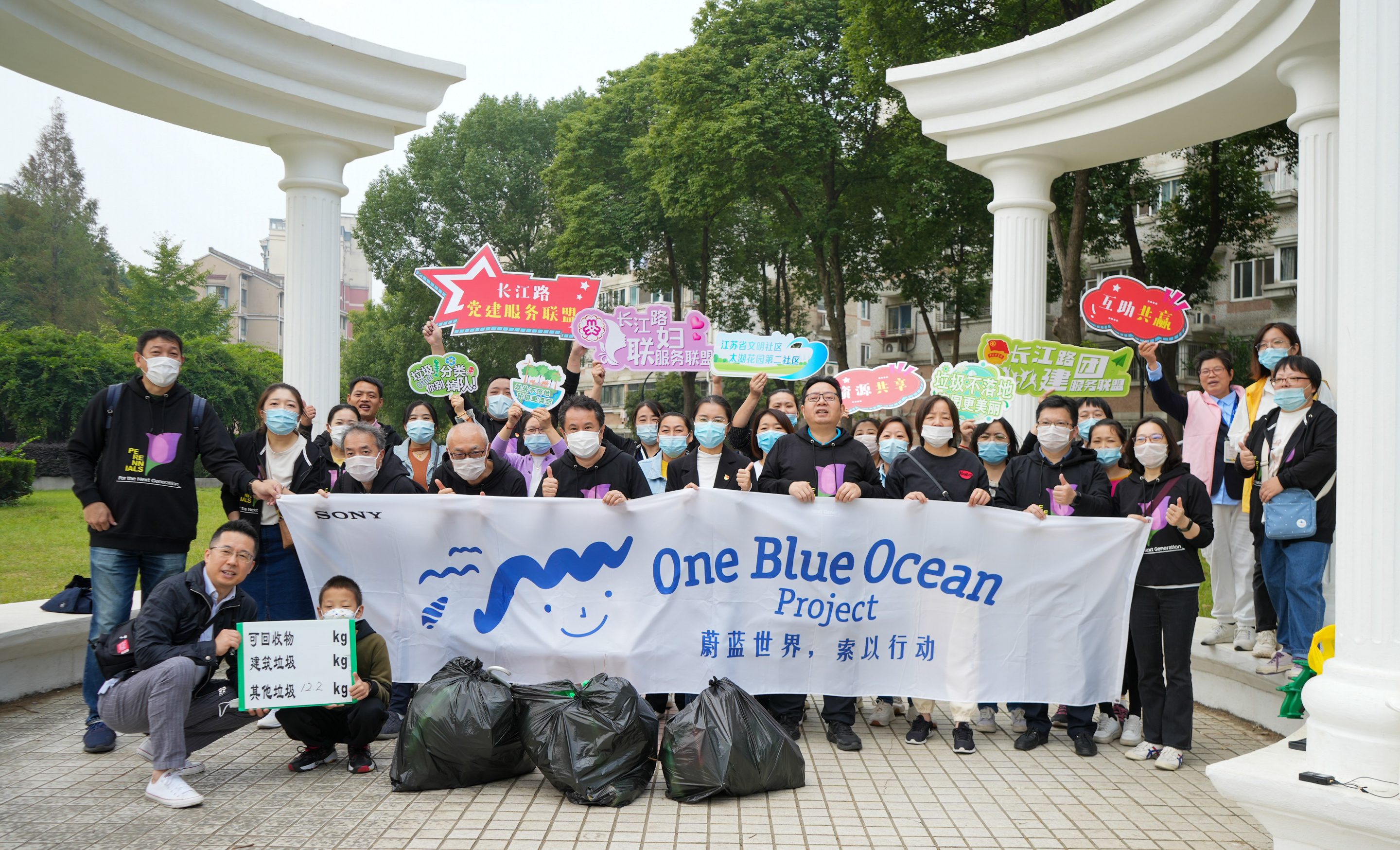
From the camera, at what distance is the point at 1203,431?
7.29 m

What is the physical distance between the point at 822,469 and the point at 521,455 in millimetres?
2509

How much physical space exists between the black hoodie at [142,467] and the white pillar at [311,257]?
3.41 metres

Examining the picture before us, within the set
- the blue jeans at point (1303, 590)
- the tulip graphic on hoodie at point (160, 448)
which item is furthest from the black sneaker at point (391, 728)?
the blue jeans at point (1303, 590)

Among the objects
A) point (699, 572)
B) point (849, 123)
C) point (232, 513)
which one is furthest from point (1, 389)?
point (699, 572)

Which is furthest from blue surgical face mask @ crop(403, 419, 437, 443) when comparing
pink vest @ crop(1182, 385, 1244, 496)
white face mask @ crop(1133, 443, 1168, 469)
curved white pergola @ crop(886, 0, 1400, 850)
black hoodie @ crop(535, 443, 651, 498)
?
pink vest @ crop(1182, 385, 1244, 496)

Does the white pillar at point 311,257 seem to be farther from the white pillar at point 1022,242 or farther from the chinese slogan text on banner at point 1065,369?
the white pillar at point 1022,242

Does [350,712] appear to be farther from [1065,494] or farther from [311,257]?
[311,257]

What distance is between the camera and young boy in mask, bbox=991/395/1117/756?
5.90 m

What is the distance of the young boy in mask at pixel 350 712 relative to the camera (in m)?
5.15

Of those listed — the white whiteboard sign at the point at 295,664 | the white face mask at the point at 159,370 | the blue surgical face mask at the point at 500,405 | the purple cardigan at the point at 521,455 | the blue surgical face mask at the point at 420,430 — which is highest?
the white face mask at the point at 159,370

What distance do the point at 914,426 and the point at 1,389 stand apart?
3405 cm

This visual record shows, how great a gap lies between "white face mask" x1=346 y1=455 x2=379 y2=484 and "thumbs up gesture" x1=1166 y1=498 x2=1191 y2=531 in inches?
178

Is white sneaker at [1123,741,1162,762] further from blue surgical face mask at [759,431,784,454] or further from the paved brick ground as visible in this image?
blue surgical face mask at [759,431,784,454]

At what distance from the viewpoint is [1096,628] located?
5.97m
